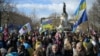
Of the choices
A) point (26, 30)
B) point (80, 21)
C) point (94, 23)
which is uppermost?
point (80, 21)

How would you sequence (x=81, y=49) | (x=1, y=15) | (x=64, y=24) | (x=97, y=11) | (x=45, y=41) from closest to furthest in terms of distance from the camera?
(x=81, y=49)
(x=45, y=41)
(x=1, y=15)
(x=64, y=24)
(x=97, y=11)

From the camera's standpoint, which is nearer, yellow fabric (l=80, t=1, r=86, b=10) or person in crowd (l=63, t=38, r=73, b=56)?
person in crowd (l=63, t=38, r=73, b=56)

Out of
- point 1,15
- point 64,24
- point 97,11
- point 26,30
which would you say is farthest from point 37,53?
point 97,11

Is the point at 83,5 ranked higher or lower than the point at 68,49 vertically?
higher

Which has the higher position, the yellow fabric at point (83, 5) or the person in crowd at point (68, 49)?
the yellow fabric at point (83, 5)

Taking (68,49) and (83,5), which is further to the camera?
(83,5)

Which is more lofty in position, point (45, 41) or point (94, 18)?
point (45, 41)

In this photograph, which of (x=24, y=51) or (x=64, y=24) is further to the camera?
(x=64, y=24)

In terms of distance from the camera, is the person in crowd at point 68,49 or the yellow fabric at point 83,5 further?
the yellow fabric at point 83,5

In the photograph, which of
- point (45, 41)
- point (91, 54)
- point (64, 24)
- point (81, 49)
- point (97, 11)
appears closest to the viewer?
point (81, 49)

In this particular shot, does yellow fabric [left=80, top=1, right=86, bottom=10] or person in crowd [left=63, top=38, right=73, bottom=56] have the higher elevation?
yellow fabric [left=80, top=1, right=86, bottom=10]

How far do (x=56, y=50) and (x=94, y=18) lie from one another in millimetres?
81633

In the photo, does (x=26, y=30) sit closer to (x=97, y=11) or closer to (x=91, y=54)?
(x=91, y=54)

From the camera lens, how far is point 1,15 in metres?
59.2
